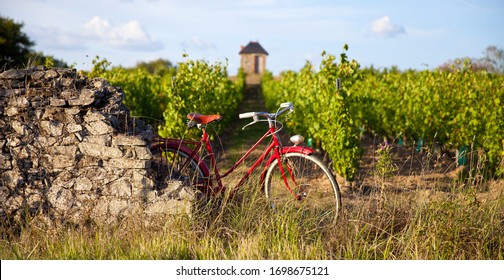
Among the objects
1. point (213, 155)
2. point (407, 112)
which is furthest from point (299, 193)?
point (407, 112)

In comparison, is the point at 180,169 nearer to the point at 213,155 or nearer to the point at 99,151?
the point at 213,155

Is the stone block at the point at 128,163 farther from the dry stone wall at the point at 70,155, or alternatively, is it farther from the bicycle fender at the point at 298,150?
the bicycle fender at the point at 298,150

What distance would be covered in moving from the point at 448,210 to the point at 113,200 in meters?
2.86

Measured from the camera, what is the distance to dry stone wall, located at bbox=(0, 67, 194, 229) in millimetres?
4664

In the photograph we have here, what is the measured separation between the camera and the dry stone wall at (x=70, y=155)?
466cm

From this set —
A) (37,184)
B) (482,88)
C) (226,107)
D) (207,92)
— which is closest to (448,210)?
(37,184)

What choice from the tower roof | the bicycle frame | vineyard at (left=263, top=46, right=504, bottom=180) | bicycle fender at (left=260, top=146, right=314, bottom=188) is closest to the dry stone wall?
the bicycle frame

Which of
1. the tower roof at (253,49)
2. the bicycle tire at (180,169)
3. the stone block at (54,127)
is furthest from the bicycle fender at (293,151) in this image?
the tower roof at (253,49)

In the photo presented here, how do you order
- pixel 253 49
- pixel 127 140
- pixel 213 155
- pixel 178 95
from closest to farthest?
pixel 127 140
pixel 213 155
pixel 178 95
pixel 253 49

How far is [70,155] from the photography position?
481cm

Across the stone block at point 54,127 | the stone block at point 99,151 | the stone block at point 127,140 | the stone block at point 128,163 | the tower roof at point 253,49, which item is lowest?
the stone block at point 128,163

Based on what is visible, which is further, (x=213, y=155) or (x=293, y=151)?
(x=213, y=155)

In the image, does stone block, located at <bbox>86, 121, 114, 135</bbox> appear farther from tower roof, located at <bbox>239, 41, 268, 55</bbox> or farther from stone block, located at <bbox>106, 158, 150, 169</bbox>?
tower roof, located at <bbox>239, 41, 268, 55</bbox>

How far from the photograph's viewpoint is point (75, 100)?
482 cm
